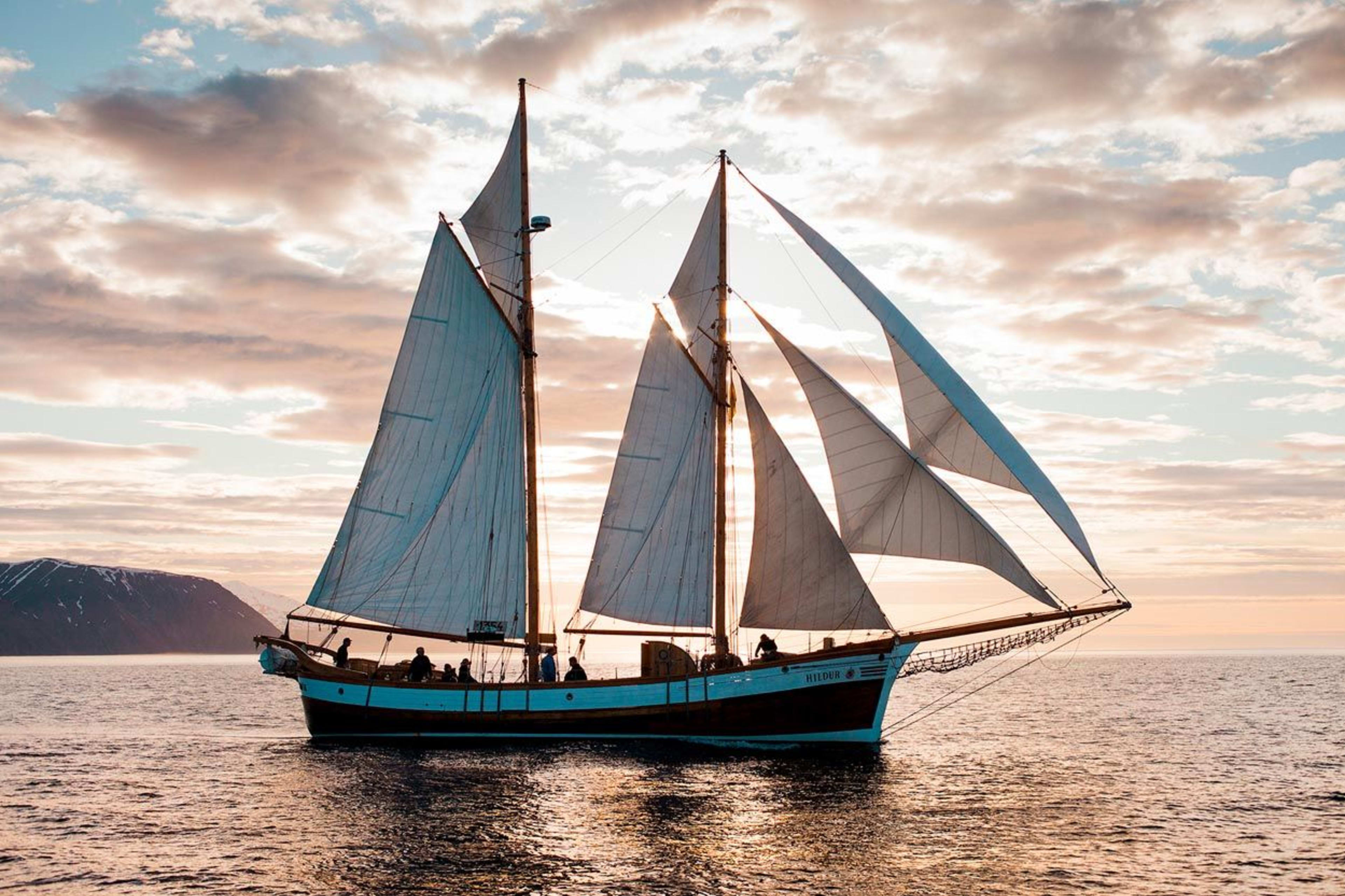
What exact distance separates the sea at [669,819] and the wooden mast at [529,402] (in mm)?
4889

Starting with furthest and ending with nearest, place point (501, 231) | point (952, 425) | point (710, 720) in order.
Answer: point (501, 231) < point (710, 720) < point (952, 425)

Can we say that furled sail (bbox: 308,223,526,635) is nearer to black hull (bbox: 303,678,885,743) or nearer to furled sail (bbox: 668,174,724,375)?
black hull (bbox: 303,678,885,743)

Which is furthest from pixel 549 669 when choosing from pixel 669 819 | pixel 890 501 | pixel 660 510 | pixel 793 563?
pixel 669 819

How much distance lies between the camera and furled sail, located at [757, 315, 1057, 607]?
1503 inches

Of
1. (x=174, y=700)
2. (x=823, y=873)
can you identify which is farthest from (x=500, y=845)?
(x=174, y=700)

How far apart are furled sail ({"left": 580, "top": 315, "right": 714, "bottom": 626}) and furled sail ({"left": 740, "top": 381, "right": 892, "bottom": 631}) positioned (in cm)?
325

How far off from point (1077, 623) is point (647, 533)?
55.8 feet

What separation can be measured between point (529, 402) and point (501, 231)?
312 inches

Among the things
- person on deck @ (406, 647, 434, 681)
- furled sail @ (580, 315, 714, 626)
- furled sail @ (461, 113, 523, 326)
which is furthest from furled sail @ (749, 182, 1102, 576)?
person on deck @ (406, 647, 434, 681)

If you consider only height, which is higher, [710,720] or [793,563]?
[793,563]

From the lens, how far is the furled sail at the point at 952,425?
3584 centimetres

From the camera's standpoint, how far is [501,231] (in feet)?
171

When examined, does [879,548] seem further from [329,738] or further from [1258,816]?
[329,738]

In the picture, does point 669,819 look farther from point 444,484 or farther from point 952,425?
point 444,484
